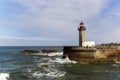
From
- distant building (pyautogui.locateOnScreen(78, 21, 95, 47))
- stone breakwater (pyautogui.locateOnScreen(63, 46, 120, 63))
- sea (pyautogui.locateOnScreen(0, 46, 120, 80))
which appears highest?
distant building (pyautogui.locateOnScreen(78, 21, 95, 47))

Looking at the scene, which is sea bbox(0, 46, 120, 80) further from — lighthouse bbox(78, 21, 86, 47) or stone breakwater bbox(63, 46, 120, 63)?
lighthouse bbox(78, 21, 86, 47)

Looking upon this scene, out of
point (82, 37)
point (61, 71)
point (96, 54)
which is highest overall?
point (82, 37)

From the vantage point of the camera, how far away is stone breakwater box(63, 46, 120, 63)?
33.2 m

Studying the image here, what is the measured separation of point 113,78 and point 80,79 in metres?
3.08

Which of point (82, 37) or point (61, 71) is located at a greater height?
point (82, 37)

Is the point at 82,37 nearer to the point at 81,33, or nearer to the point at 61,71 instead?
the point at 81,33

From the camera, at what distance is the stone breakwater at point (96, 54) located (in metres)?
33.2

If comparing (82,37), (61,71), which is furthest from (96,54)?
(61,71)

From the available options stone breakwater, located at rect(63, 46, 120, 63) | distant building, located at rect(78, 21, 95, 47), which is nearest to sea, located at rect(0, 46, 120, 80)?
stone breakwater, located at rect(63, 46, 120, 63)

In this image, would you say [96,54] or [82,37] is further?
[82,37]

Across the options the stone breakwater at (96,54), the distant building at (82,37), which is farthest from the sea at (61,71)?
the distant building at (82,37)

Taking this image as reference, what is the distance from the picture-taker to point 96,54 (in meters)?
33.4

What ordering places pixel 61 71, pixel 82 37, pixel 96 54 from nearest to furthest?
pixel 61 71
pixel 96 54
pixel 82 37

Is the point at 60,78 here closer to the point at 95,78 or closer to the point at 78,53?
the point at 95,78
